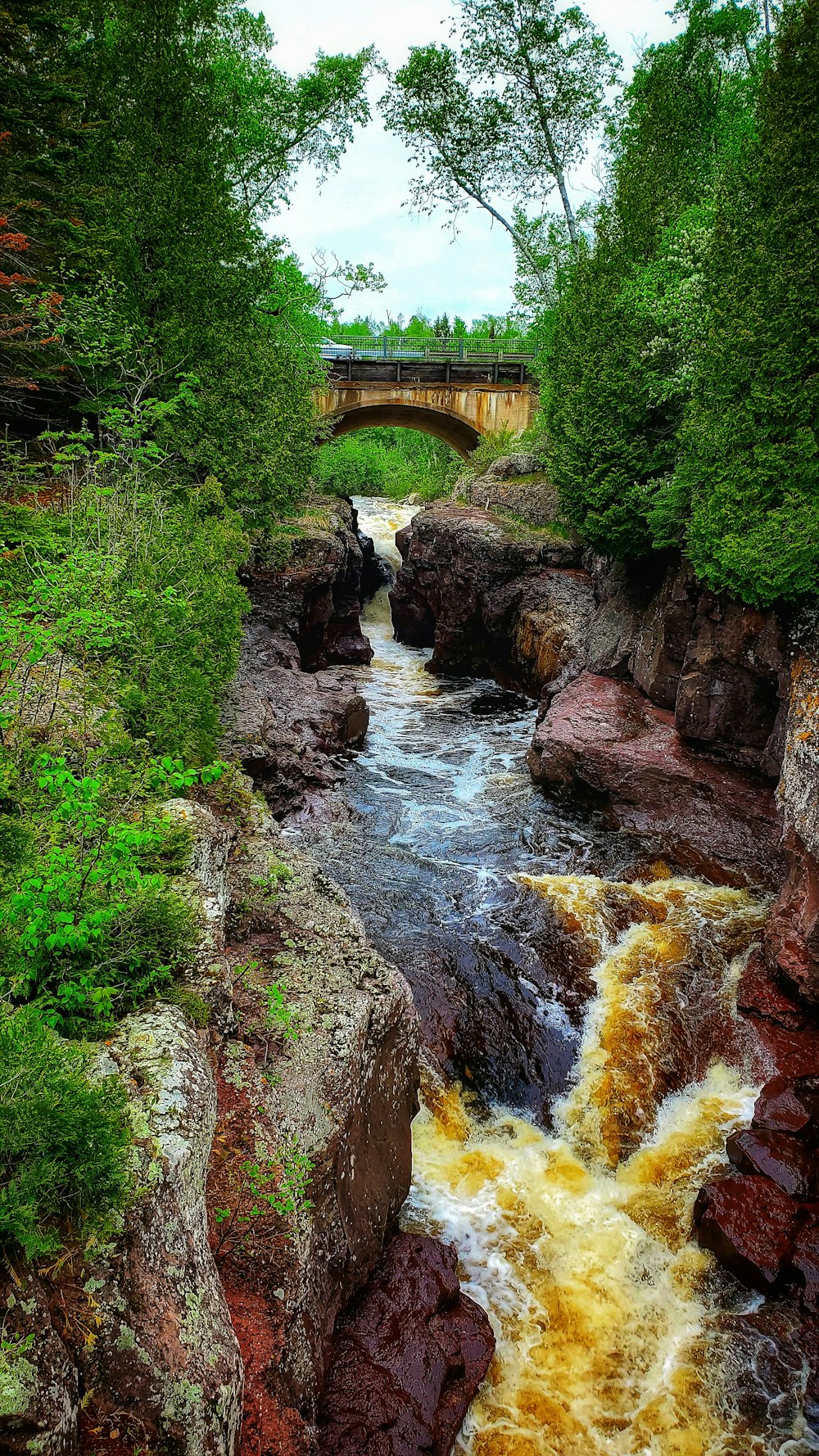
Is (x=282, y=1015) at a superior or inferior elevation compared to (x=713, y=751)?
inferior

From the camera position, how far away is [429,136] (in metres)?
21.8

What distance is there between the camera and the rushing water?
4641 mm

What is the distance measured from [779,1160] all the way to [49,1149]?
5.51 meters

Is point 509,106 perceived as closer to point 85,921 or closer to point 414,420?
point 414,420

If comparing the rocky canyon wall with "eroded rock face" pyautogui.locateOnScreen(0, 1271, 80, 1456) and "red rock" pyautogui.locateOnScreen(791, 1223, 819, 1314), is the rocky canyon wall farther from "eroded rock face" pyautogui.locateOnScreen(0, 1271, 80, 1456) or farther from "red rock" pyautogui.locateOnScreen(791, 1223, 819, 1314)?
"eroded rock face" pyautogui.locateOnScreen(0, 1271, 80, 1456)

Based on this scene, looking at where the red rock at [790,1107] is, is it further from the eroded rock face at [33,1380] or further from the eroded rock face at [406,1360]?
the eroded rock face at [33,1380]

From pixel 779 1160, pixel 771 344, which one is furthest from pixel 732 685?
pixel 779 1160

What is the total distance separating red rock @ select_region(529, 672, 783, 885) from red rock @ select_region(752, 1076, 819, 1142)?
3.08m

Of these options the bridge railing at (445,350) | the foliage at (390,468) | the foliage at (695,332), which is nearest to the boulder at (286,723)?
the foliage at (695,332)

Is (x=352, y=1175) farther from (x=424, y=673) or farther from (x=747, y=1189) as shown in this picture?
(x=424, y=673)

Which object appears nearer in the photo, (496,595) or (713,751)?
(713,751)

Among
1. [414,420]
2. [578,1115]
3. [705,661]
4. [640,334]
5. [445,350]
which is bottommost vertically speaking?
[578,1115]

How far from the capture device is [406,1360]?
432 cm

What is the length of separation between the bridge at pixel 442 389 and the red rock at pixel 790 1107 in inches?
885
